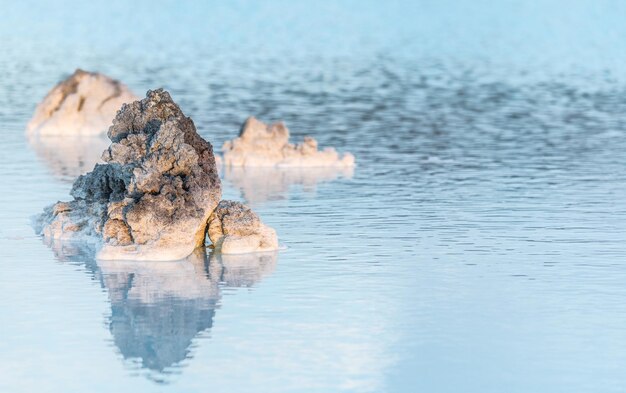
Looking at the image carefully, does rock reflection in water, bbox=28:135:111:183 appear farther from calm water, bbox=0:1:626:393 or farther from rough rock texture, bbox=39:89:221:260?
rough rock texture, bbox=39:89:221:260

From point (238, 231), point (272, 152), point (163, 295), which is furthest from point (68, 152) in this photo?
point (163, 295)

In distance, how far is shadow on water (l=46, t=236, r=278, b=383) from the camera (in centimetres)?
1667

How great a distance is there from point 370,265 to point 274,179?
363 inches

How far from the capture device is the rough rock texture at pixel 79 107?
38.0 m

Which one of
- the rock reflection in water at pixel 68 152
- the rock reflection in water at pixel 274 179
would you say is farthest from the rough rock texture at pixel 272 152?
the rock reflection in water at pixel 68 152

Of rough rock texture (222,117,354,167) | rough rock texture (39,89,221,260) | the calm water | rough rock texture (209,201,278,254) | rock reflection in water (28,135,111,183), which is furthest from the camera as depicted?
rough rock texture (222,117,354,167)

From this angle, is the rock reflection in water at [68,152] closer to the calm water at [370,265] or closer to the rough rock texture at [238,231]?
the calm water at [370,265]

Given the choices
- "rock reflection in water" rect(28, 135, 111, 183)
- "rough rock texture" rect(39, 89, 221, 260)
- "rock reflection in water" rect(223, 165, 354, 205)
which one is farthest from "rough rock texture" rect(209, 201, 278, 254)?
"rock reflection in water" rect(28, 135, 111, 183)

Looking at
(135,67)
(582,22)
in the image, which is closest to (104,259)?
(135,67)

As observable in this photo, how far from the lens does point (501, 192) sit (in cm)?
2820

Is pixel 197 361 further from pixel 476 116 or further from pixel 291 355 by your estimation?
pixel 476 116

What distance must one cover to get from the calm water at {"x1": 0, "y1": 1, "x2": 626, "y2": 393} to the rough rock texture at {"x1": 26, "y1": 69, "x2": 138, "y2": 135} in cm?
98

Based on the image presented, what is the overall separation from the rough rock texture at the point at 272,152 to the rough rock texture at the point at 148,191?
9.12m

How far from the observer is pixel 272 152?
3231 centimetres
